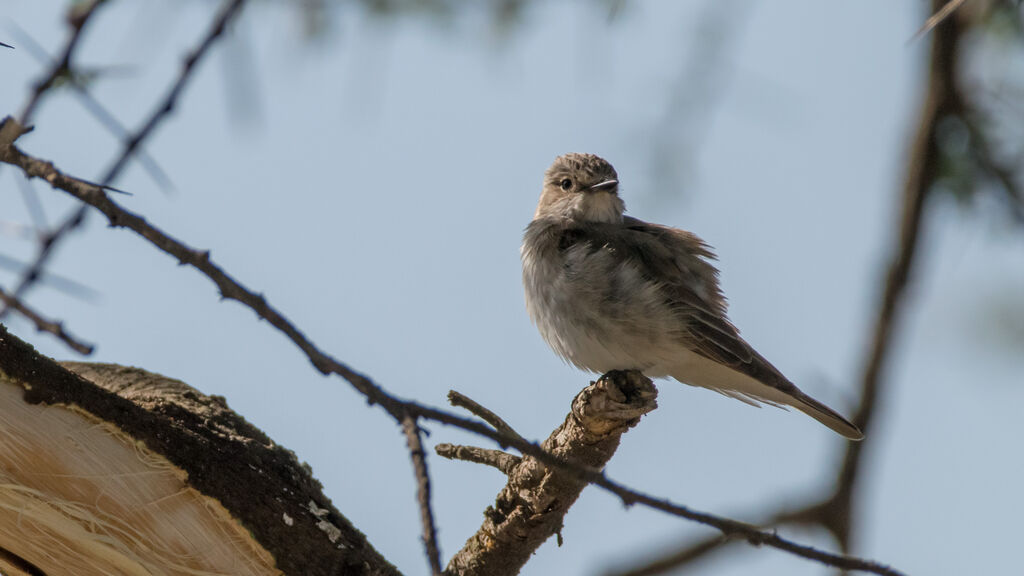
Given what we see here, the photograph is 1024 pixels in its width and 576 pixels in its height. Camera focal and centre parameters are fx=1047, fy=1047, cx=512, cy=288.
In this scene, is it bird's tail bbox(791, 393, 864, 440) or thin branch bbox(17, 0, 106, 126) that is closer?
thin branch bbox(17, 0, 106, 126)

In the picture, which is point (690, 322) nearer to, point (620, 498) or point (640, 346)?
point (640, 346)

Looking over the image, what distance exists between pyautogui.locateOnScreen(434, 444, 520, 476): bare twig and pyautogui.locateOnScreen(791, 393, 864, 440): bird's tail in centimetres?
176

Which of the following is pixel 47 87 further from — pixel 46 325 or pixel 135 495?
pixel 135 495

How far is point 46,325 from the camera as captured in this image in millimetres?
2037

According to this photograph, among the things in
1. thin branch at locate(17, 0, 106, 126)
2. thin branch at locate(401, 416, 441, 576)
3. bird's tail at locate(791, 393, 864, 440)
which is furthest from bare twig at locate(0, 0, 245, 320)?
bird's tail at locate(791, 393, 864, 440)

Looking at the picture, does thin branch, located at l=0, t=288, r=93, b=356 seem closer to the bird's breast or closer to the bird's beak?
the bird's breast

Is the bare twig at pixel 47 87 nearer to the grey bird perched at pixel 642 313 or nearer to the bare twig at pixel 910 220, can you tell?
the bare twig at pixel 910 220

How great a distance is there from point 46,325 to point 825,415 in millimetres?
3844

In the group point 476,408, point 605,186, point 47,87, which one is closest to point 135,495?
point 476,408

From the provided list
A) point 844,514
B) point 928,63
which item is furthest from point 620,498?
point 928,63

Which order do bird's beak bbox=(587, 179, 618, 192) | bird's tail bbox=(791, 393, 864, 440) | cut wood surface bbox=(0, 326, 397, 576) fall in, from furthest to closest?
bird's beak bbox=(587, 179, 618, 192) < bird's tail bbox=(791, 393, 864, 440) < cut wood surface bbox=(0, 326, 397, 576)

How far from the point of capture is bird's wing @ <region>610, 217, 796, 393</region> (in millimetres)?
5004

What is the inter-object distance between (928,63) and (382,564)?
2584 mm

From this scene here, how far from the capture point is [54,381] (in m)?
3.09
